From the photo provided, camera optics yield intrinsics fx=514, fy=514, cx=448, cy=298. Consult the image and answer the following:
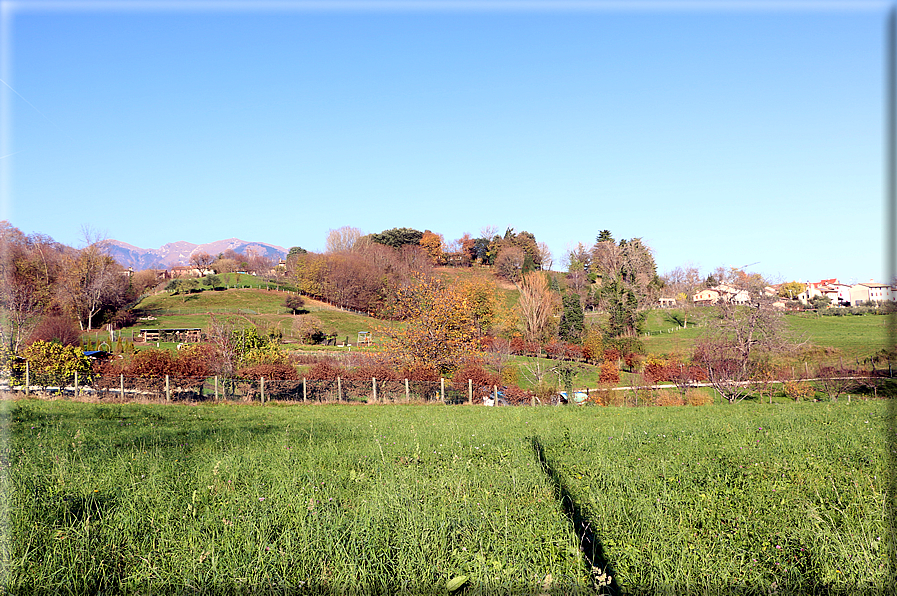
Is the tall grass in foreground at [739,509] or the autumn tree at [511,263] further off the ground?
the autumn tree at [511,263]

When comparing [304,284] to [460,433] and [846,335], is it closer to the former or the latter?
[846,335]

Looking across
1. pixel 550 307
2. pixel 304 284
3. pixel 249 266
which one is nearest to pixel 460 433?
pixel 550 307

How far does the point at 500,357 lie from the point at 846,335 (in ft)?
123

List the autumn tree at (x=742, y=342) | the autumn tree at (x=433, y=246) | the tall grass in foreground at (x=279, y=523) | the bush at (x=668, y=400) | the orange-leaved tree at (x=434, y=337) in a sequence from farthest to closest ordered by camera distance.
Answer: the autumn tree at (x=433, y=246) → the orange-leaved tree at (x=434, y=337) → the autumn tree at (x=742, y=342) → the bush at (x=668, y=400) → the tall grass in foreground at (x=279, y=523)

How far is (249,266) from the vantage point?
122500 millimetres

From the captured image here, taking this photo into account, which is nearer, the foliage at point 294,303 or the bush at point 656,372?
the bush at point 656,372

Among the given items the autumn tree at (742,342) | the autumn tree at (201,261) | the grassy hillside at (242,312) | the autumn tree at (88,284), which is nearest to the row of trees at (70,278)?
the autumn tree at (88,284)

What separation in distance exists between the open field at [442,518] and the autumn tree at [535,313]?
1731 inches

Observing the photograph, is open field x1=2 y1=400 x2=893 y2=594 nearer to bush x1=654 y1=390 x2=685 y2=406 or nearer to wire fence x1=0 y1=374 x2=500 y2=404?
bush x1=654 y1=390 x2=685 y2=406

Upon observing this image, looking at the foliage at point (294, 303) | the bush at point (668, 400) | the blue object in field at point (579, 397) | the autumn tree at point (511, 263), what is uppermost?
the autumn tree at point (511, 263)

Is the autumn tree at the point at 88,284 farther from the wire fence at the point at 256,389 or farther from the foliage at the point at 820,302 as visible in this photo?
the foliage at the point at 820,302

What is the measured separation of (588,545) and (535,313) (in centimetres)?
4823

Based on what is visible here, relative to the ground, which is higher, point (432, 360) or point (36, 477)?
point (36, 477)

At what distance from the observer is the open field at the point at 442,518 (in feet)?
12.3
